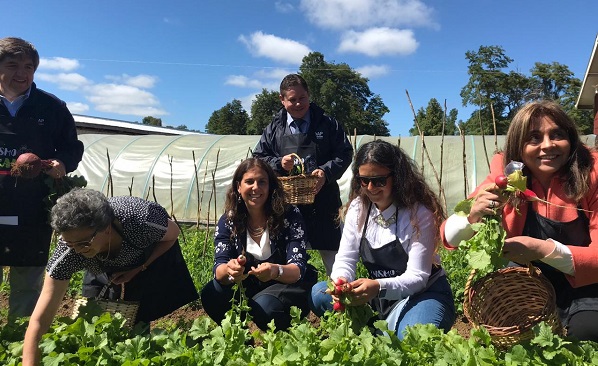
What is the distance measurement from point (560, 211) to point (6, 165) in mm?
2891

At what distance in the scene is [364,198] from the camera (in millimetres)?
2520

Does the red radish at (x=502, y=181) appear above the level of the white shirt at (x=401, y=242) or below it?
above

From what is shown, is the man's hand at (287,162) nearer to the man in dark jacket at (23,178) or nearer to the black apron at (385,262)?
the black apron at (385,262)

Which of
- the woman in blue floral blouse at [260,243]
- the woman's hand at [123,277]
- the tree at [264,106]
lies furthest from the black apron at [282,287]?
the tree at [264,106]

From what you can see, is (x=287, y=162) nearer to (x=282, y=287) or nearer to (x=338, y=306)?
(x=282, y=287)

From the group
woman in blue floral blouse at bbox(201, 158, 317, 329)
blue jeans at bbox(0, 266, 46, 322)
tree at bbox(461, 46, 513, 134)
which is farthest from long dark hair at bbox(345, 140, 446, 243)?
tree at bbox(461, 46, 513, 134)

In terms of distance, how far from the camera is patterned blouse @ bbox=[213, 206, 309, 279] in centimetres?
267

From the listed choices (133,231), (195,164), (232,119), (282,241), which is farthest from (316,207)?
(232,119)

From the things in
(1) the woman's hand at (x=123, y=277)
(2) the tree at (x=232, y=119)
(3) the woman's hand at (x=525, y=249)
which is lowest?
(1) the woman's hand at (x=123, y=277)

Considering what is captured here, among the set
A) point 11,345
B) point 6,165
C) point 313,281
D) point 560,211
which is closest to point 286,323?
point 313,281

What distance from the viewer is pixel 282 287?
2.68m

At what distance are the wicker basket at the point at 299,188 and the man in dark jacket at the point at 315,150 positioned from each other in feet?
0.42

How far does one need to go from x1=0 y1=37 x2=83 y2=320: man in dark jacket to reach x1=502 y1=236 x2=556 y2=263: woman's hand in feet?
8.03

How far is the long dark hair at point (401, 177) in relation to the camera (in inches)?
93.4
